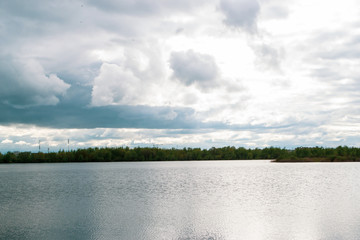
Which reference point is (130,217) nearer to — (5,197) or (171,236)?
(171,236)

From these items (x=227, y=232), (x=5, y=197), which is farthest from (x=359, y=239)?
(x=5, y=197)

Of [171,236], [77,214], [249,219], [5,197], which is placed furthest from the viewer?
[5,197]

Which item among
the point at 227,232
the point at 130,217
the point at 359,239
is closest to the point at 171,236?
the point at 227,232

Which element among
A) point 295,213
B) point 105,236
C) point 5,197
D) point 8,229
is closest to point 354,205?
point 295,213

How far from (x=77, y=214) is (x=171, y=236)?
14.4 metres

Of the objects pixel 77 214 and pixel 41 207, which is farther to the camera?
pixel 41 207

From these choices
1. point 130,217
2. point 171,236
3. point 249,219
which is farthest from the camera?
point 130,217

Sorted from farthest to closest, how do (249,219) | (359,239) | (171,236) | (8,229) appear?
(249,219)
(8,229)
(171,236)
(359,239)

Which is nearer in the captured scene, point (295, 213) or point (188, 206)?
point (295, 213)

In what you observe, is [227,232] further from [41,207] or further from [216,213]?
[41,207]

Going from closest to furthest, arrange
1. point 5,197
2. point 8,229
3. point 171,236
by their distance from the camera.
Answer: point 171,236
point 8,229
point 5,197

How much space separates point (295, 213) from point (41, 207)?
28.9m

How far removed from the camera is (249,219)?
3189 centimetres

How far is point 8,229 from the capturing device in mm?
29422
